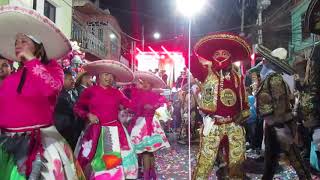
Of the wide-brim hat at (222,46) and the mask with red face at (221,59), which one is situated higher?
the wide-brim hat at (222,46)

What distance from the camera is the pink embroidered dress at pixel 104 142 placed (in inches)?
222

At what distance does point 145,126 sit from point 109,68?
1392mm

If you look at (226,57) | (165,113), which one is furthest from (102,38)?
(226,57)

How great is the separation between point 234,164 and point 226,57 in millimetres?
1384

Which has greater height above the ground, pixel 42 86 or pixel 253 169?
pixel 42 86

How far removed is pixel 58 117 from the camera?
6133mm

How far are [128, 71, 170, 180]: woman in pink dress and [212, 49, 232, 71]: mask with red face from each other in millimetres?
1976

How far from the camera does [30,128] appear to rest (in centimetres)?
374

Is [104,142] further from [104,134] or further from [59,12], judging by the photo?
[59,12]

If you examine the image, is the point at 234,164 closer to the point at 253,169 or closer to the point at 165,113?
the point at 253,169

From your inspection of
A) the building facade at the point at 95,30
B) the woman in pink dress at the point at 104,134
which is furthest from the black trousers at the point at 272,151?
the building facade at the point at 95,30

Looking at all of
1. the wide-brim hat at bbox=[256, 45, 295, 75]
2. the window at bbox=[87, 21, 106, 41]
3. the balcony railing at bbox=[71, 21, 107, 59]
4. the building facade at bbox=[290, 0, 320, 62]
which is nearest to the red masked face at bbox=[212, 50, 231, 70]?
the wide-brim hat at bbox=[256, 45, 295, 75]

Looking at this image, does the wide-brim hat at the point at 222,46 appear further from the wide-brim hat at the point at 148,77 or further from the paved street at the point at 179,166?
the paved street at the point at 179,166

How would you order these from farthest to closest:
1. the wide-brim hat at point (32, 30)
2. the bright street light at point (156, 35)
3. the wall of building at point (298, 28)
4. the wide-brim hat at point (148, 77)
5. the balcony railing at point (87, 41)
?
the bright street light at point (156, 35), the wall of building at point (298, 28), the balcony railing at point (87, 41), the wide-brim hat at point (148, 77), the wide-brim hat at point (32, 30)
